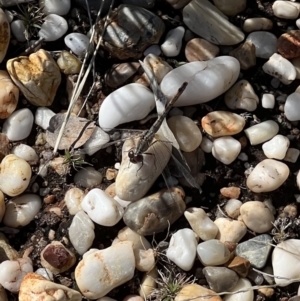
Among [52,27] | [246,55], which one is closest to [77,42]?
[52,27]

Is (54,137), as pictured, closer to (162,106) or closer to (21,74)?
(21,74)

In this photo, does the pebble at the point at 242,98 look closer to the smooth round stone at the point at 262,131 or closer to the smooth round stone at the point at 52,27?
the smooth round stone at the point at 262,131

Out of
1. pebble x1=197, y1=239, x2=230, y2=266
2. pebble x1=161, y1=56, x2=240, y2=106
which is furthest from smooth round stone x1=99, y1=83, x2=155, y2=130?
pebble x1=197, y1=239, x2=230, y2=266

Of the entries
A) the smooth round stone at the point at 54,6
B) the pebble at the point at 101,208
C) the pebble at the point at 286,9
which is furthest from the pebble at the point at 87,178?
the pebble at the point at 286,9

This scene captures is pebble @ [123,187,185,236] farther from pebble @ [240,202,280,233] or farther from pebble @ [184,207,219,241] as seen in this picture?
pebble @ [240,202,280,233]

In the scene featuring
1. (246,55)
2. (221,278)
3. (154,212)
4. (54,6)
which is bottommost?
(221,278)

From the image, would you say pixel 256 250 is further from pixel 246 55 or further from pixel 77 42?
pixel 77 42
